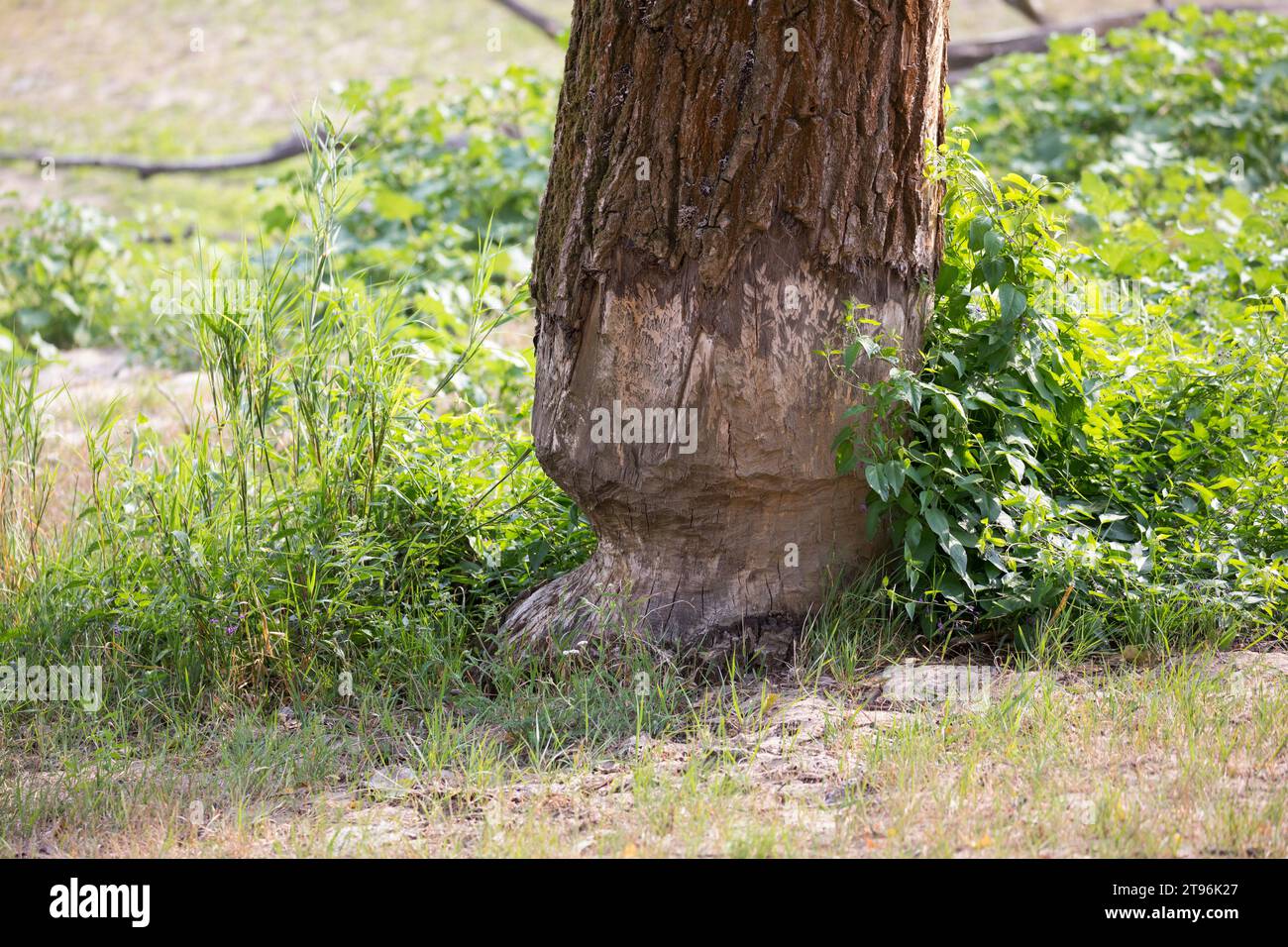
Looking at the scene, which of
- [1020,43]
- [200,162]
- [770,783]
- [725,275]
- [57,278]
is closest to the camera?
[770,783]

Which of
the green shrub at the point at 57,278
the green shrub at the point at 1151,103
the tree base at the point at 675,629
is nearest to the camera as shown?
the tree base at the point at 675,629

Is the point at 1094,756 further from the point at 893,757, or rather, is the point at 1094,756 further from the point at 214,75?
the point at 214,75

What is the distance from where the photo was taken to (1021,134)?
9078 mm

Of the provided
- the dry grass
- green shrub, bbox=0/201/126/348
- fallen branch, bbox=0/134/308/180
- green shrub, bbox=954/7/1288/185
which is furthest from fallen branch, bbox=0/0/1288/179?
the dry grass

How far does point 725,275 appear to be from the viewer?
11.9 ft

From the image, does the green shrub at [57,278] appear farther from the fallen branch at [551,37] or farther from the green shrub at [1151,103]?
the green shrub at [1151,103]

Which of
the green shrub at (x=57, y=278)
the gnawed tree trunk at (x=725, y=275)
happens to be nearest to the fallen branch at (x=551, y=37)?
the green shrub at (x=57, y=278)

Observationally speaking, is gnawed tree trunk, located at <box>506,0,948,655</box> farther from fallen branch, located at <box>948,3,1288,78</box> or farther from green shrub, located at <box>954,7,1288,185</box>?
fallen branch, located at <box>948,3,1288,78</box>

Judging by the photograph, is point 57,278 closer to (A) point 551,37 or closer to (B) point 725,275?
(A) point 551,37

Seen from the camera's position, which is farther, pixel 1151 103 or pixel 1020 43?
pixel 1020 43

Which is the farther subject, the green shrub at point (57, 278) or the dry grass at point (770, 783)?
the green shrub at point (57, 278)

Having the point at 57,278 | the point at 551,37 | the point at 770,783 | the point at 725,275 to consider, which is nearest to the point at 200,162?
the point at 57,278

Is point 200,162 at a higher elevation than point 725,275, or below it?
A: higher

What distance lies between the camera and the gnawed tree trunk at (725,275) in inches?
139
